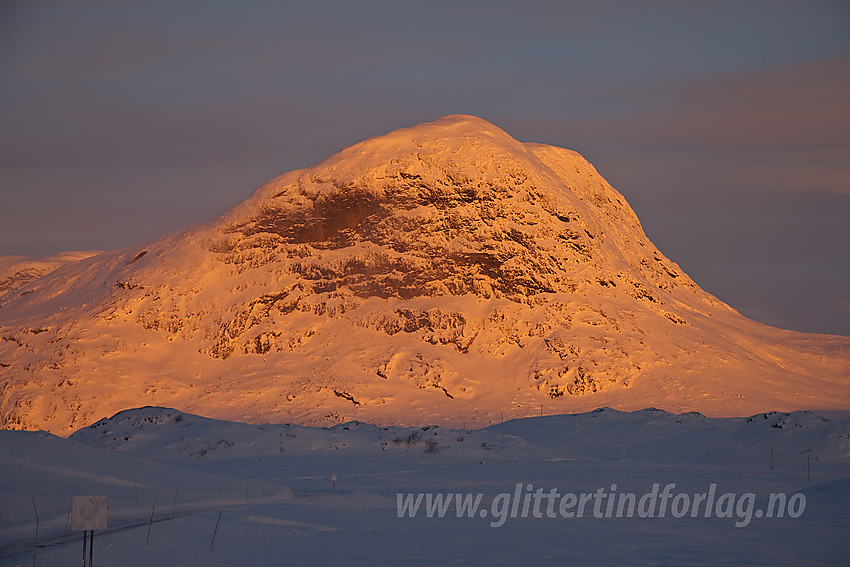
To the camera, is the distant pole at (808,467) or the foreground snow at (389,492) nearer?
the foreground snow at (389,492)

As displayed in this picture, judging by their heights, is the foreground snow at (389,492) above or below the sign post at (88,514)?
below

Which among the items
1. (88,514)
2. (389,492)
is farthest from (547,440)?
(88,514)

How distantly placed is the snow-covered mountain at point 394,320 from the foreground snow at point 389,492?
3719 centimetres

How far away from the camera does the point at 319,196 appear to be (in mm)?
104812

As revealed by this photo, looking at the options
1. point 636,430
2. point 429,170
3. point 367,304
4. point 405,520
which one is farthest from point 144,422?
point 429,170

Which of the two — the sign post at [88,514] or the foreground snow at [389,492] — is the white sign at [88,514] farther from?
the foreground snow at [389,492]

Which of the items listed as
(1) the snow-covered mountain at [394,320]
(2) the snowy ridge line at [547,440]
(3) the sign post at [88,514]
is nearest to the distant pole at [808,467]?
(2) the snowy ridge line at [547,440]

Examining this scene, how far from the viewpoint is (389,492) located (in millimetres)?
29047

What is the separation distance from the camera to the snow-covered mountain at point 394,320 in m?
88.0

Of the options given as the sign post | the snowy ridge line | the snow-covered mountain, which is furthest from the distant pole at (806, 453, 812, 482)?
the snow-covered mountain

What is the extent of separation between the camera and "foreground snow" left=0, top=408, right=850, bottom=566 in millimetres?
18516

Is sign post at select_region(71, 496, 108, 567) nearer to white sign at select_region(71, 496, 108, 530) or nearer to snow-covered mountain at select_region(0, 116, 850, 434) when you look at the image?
white sign at select_region(71, 496, 108, 530)

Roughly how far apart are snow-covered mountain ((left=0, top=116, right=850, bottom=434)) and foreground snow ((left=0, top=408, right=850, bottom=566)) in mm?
37194

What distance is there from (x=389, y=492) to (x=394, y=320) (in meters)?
69.2
